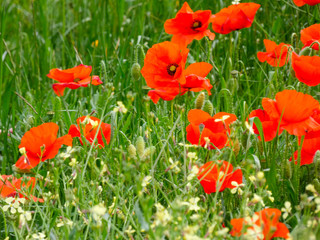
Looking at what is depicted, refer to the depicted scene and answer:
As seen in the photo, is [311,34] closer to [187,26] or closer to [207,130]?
[187,26]

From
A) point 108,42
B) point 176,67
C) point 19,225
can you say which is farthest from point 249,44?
point 19,225

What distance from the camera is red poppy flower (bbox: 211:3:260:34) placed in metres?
1.98

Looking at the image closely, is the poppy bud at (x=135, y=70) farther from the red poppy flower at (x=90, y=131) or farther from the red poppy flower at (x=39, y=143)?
the red poppy flower at (x=39, y=143)

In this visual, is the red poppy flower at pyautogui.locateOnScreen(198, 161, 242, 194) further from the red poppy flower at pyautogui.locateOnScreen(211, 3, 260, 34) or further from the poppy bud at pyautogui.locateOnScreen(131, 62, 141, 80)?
the red poppy flower at pyautogui.locateOnScreen(211, 3, 260, 34)

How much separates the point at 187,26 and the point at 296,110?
68cm

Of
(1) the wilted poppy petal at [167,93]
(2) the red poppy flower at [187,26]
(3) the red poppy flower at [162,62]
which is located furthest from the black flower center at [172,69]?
(2) the red poppy flower at [187,26]

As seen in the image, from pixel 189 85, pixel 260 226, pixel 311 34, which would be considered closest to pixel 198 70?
A: pixel 189 85

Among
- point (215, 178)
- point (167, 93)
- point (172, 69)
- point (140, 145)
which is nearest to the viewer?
point (215, 178)

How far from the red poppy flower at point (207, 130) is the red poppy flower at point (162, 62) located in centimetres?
21

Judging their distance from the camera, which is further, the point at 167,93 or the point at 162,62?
the point at 162,62

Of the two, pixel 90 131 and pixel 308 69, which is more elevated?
pixel 308 69

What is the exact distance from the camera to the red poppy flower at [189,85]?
1637 mm

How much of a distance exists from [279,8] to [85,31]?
1.13 m

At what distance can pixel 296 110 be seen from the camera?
1.45m
